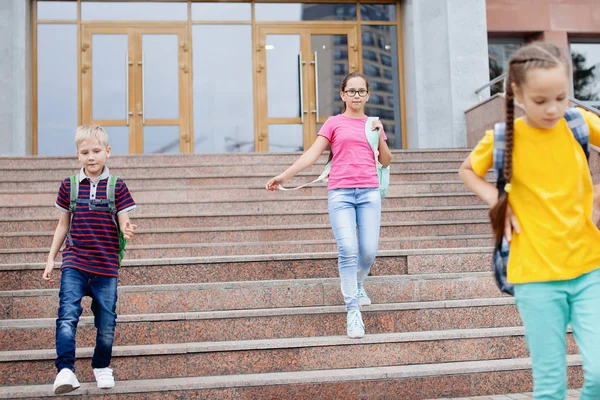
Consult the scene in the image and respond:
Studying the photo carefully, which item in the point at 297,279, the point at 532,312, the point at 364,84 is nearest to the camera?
the point at 532,312

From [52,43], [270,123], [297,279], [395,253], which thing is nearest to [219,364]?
[297,279]

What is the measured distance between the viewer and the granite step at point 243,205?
7.78 meters

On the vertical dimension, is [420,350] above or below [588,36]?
below

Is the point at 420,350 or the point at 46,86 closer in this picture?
the point at 420,350

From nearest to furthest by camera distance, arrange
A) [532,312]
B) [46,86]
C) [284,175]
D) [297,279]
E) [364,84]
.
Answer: [532,312]
[284,175]
[364,84]
[297,279]
[46,86]

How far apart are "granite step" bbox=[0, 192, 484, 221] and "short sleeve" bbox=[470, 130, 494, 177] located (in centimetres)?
523

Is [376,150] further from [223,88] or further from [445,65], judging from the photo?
[223,88]

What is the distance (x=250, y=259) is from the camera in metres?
5.86

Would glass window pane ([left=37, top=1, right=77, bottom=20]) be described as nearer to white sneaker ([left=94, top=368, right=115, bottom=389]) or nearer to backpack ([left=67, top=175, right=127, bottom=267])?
backpack ([left=67, top=175, right=127, bottom=267])

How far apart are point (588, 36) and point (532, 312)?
45.7ft

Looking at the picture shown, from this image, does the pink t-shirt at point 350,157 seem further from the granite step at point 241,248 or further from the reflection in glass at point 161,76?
the reflection in glass at point 161,76

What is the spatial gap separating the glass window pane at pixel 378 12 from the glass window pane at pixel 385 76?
180 millimetres

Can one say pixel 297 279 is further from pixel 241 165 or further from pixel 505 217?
pixel 241 165

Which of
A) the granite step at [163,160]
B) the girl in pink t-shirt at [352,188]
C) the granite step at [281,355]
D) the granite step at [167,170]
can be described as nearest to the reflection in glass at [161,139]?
the granite step at [163,160]
